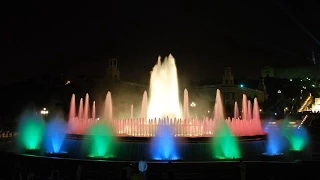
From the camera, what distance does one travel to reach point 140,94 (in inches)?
3720

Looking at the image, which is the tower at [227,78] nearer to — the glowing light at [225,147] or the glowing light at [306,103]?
the glowing light at [306,103]

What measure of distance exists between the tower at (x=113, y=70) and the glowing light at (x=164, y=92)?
215ft

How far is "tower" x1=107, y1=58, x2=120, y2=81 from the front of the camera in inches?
3974

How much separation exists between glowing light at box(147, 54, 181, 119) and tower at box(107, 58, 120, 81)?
65425 millimetres

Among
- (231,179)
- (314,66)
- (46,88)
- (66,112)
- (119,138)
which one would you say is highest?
(314,66)

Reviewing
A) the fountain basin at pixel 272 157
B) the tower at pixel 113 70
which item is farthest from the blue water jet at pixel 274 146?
the tower at pixel 113 70

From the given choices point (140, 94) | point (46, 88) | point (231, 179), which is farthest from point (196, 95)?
point (231, 179)

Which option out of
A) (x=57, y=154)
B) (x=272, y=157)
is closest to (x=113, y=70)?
(x=57, y=154)

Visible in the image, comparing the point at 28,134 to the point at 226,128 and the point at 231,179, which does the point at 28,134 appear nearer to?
the point at 226,128

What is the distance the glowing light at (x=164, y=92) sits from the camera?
3269 cm

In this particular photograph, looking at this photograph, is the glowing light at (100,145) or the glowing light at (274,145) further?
the glowing light at (274,145)

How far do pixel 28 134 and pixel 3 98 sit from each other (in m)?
45.7

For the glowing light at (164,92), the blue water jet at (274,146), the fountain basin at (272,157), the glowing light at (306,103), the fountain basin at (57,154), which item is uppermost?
the glowing light at (306,103)

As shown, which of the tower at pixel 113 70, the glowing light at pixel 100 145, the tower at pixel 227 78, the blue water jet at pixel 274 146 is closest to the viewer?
the glowing light at pixel 100 145
